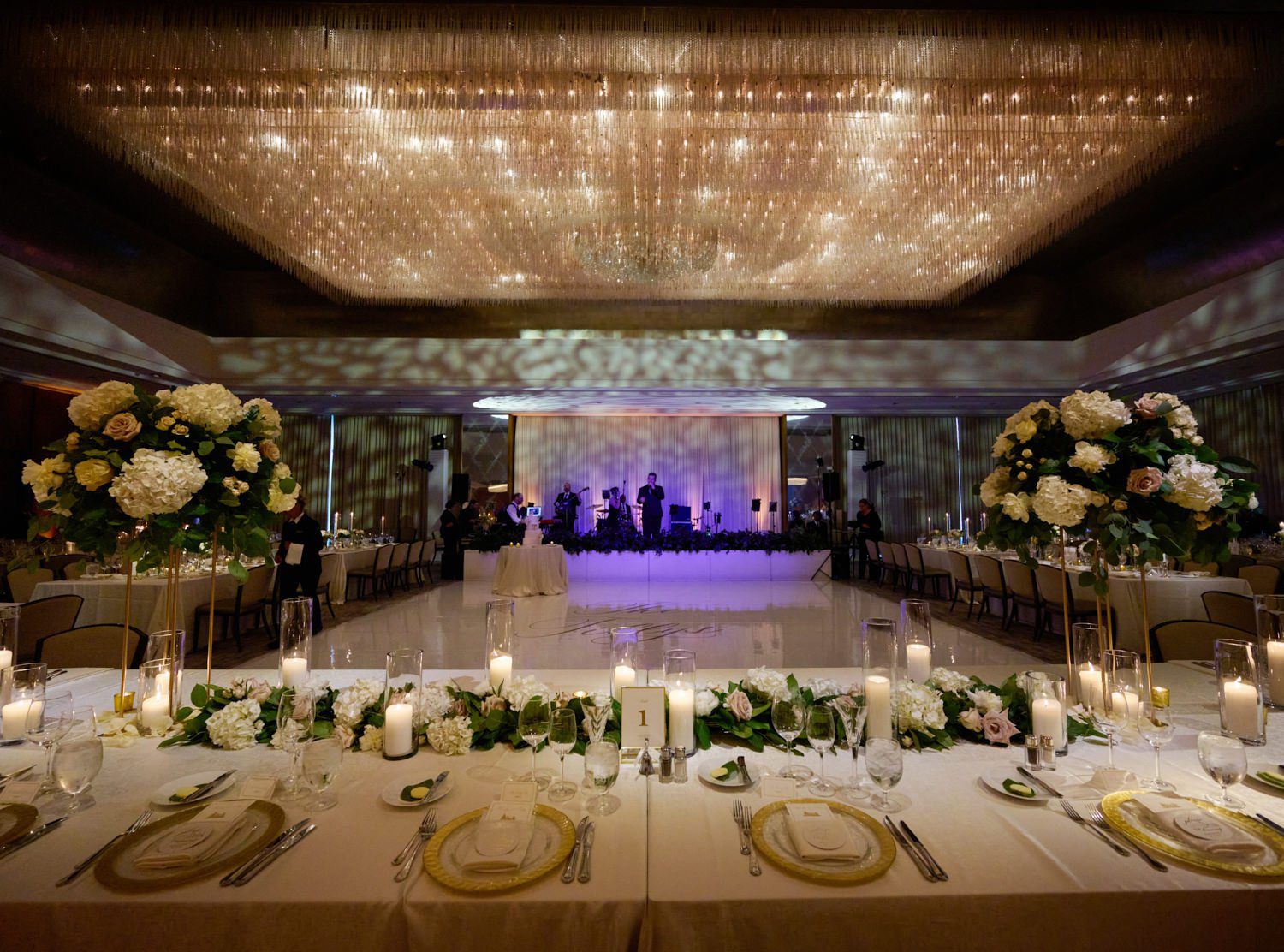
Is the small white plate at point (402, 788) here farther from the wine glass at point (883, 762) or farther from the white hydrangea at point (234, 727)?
the wine glass at point (883, 762)

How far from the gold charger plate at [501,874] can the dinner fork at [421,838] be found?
19 millimetres

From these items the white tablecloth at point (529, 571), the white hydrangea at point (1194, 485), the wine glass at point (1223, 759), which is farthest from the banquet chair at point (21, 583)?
the white hydrangea at point (1194, 485)

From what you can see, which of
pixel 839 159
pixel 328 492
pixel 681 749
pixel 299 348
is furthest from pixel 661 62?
pixel 328 492

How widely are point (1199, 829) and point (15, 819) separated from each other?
2347mm

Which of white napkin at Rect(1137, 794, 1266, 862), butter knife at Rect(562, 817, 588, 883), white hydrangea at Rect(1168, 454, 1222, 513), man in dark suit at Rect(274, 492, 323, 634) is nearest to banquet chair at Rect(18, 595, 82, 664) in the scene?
man in dark suit at Rect(274, 492, 323, 634)

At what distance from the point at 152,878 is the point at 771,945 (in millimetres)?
1065

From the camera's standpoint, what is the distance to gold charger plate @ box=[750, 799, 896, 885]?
3.43ft

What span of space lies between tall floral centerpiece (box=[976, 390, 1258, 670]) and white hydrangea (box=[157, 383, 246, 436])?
7.75 ft

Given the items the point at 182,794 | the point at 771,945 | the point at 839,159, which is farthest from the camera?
the point at 839,159

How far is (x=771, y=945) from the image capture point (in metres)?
0.99

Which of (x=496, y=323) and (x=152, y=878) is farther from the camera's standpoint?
(x=496, y=323)

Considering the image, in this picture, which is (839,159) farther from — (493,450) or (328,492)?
(328,492)

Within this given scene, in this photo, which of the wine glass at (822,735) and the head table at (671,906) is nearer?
the head table at (671,906)

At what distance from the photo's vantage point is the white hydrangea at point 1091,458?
1.68m
